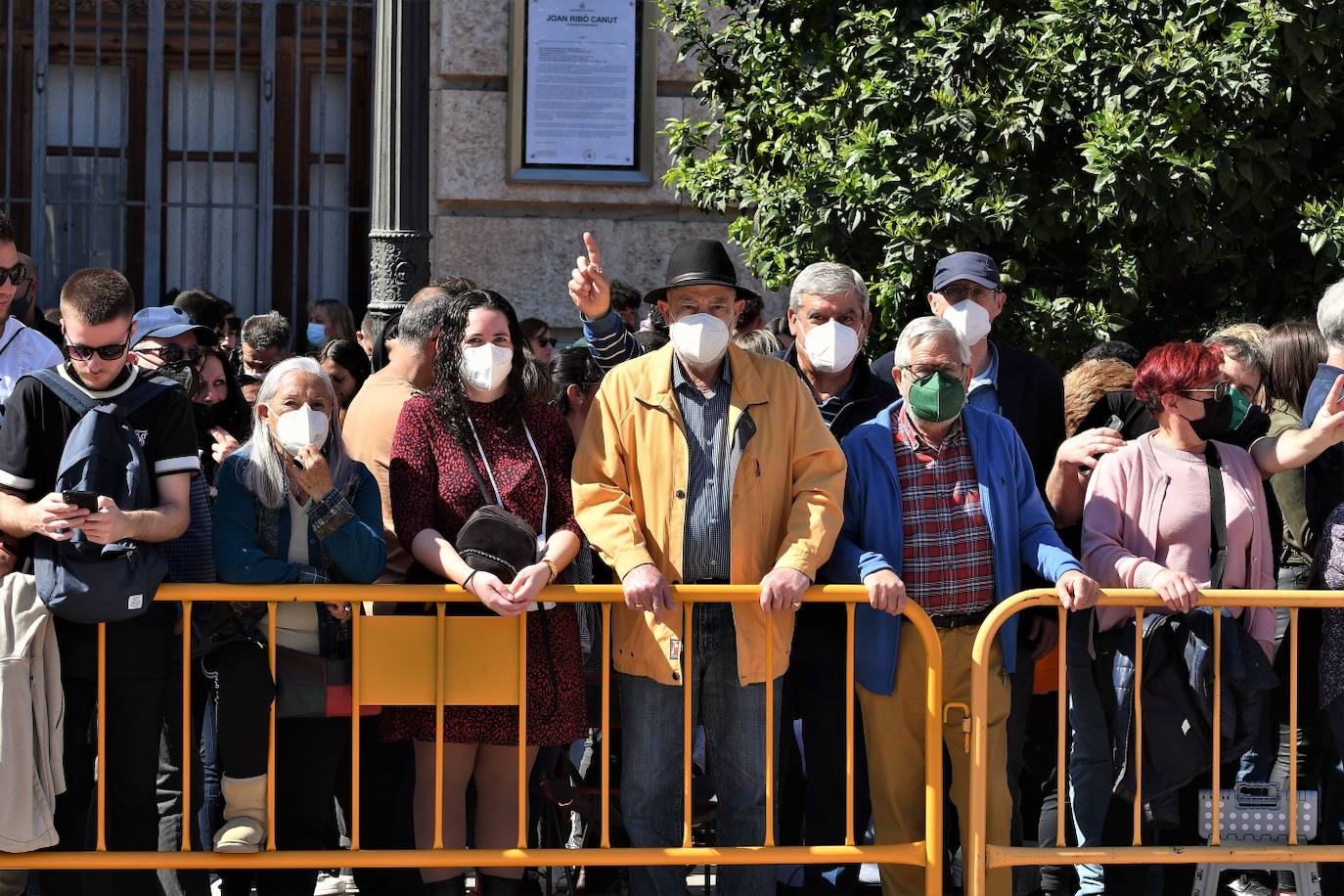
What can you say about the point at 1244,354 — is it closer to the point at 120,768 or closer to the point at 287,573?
Answer: the point at 287,573

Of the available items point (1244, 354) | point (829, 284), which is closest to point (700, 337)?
point (829, 284)

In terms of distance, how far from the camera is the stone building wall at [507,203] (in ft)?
30.6

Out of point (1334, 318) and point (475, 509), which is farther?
point (1334, 318)

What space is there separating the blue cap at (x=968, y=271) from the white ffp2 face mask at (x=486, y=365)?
1493 mm

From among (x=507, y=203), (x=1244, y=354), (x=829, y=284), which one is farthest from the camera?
(x=507, y=203)

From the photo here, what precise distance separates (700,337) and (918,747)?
1.29m

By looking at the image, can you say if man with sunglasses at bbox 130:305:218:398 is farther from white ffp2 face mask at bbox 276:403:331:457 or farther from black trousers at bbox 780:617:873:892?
black trousers at bbox 780:617:873:892

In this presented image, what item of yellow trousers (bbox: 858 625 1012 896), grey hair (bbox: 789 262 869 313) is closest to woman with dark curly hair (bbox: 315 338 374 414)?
grey hair (bbox: 789 262 869 313)

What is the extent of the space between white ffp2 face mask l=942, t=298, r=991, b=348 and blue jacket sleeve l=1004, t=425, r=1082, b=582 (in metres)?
0.52

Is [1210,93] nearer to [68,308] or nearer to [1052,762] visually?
[1052,762]

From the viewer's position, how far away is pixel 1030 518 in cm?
494

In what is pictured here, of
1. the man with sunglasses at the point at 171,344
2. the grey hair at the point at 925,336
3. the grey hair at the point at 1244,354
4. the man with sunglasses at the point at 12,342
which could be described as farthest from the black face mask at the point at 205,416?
the grey hair at the point at 1244,354

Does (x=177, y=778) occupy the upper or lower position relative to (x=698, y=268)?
lower

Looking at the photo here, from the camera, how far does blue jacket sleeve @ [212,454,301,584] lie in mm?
4684
